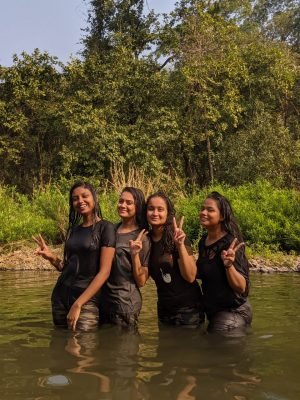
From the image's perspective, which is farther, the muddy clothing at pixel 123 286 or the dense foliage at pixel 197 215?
the dense foliage at pixel 197 215

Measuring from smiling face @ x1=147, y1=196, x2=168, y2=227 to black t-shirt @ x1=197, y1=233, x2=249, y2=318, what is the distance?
440 millimetres

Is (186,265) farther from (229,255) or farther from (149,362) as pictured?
(149,362)

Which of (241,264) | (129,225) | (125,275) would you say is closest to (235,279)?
(241,264)

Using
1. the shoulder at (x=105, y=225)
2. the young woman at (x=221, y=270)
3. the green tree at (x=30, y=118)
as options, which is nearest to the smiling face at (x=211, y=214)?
the young woman at (x=221, y=270)

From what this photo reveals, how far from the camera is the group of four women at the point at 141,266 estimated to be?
4.23 m

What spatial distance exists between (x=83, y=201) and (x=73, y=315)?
3.01ft

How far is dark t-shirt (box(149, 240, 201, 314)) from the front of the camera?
14.4 feet

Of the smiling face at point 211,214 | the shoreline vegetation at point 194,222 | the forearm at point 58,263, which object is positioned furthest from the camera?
the shoreline vegetation at point 194,222

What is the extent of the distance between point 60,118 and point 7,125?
1927 mm

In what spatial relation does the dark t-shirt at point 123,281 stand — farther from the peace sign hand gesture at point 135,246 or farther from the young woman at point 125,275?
the peace sign hand gesture at point 135,246

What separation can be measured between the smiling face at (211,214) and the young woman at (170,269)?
22cm

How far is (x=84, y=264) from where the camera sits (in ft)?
14.2

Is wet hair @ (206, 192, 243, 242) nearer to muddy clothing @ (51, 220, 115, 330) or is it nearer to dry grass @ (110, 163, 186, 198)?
muddy clothing @ (51, 220, 115, 330)

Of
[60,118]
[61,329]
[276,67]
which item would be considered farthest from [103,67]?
[61,329]
